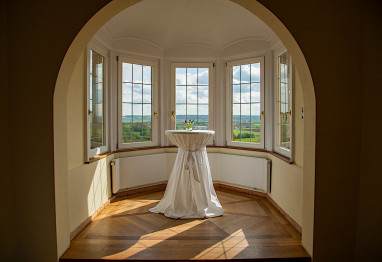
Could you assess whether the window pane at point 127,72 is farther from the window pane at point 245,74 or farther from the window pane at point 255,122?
the window pane at point 255,122

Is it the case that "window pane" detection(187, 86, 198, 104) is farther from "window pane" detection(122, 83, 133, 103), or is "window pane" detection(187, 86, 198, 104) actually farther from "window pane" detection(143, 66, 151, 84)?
"window pane" detection(122, 83, 133, 103)

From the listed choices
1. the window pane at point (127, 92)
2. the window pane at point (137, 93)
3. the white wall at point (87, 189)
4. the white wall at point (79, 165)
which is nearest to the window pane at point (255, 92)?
the window pane at point (137, 93)

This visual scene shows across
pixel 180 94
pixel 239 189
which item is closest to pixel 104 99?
pixel 180 94

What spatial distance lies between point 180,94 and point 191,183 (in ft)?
6.27

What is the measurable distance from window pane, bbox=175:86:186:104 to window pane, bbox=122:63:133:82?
0.85 meters

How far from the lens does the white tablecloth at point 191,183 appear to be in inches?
133

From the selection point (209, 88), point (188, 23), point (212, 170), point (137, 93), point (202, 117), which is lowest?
point (212, 170)

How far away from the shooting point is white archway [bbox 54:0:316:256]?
228 centimetres

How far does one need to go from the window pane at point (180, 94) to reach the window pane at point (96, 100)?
1.36 meters

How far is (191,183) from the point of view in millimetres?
3416

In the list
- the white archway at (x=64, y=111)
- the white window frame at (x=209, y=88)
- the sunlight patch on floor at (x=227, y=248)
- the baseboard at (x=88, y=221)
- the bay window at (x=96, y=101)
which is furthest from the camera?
the white window frame at (x=209, y=88)

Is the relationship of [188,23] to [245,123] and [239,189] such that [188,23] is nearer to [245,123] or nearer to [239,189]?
[245,123]
